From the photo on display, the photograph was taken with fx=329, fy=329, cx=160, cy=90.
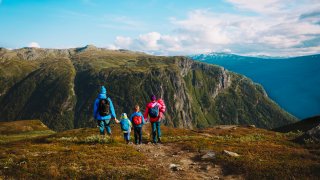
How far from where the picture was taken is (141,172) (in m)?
16.8

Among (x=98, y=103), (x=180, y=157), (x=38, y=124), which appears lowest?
(x=38, y=124)

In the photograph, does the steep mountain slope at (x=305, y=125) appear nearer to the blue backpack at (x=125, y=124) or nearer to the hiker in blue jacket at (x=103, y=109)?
the blue backpack at (x=125, y=124)

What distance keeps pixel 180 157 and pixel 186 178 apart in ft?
17.6

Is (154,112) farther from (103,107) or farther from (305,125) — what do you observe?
(305,125)

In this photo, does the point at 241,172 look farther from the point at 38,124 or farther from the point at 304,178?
the point at 38,124

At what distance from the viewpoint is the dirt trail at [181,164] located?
17.0m

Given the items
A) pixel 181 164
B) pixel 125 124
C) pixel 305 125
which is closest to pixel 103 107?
pixel 125 124

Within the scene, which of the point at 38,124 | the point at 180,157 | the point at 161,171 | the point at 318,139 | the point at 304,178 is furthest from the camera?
the point at 38,124

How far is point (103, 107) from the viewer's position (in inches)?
1035

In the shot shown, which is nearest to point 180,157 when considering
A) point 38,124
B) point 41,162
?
point 41,162

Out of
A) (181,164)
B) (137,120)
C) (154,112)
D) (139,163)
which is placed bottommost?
(181,164)

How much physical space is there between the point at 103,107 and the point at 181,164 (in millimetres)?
9482

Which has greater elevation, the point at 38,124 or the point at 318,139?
the point at 318,139

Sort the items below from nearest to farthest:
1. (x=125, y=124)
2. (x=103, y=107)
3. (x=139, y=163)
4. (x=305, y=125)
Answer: (x=139, y=163) → (x=103, y=107) → (x=125, y=124) → (x=305, y=125)
